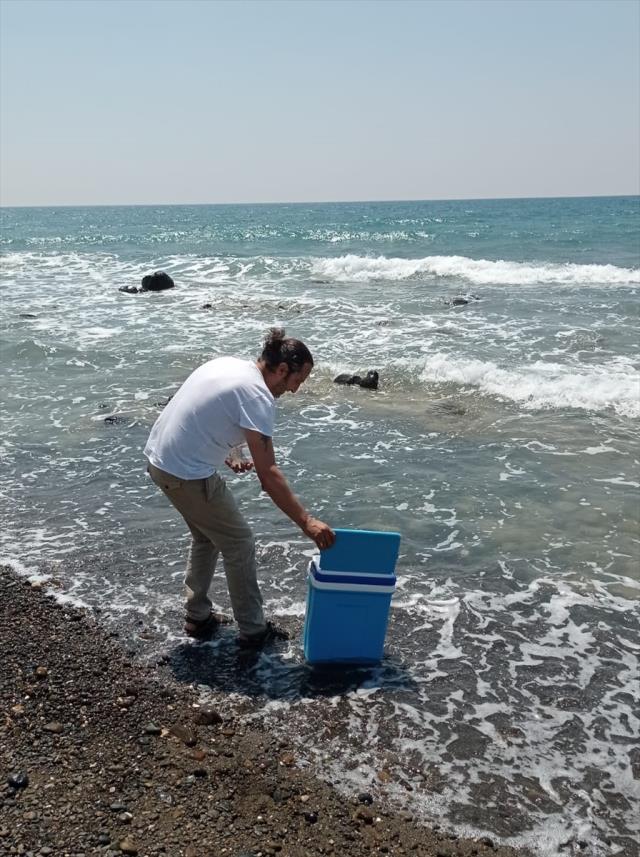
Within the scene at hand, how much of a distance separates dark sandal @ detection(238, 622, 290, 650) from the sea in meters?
0.09

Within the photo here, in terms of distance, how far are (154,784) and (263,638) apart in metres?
1.46

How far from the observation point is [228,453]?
4.64m

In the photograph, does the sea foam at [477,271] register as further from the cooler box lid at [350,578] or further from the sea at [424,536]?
the cooler box lid at [350,578]

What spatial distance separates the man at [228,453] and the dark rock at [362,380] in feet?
24.4

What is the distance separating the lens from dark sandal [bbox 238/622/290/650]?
5.02 m

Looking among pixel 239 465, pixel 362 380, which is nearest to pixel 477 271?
pixel 362 380

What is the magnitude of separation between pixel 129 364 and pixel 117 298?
9986 millimetres

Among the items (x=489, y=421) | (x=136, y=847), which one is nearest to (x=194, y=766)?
(x=136, y=847)

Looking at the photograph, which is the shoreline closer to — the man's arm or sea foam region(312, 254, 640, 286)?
the man's arm

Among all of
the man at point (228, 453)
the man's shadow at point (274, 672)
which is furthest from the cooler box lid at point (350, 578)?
the man's shadow at point (274, 672)

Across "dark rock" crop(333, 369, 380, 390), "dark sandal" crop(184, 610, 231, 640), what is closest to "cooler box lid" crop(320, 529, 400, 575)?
"dark sandal" crop(184, 610, 231, 640)

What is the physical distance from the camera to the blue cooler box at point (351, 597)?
451cm

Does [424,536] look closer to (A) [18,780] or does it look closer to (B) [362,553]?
(B) [362,553]

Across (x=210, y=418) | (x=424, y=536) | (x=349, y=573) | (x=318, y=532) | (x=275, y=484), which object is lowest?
(x=424, y=536)
